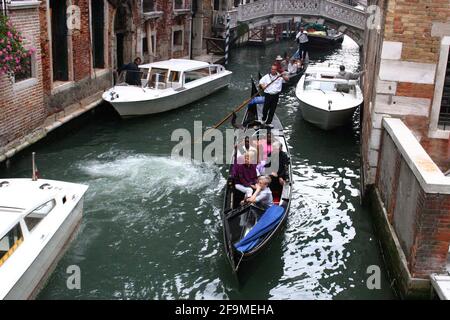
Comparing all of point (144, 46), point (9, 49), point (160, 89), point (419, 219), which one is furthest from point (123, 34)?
point (419, 219)

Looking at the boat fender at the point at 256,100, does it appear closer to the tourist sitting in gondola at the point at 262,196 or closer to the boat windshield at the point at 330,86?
the boat windshield at the point at 330,86

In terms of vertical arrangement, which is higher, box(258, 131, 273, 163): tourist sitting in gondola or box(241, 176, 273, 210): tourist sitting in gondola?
box(258, 131, 273, 163): tourist sitting in gondola

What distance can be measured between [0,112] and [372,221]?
6.11 metres

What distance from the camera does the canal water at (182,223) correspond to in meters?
6.70

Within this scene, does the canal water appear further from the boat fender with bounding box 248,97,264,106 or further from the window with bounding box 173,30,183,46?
the window with bounding box 173,30,183,46

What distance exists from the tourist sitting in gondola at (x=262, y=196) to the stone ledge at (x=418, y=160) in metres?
1.71

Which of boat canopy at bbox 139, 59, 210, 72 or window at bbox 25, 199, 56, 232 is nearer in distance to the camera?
window at bbox 25, 199, 56, 232

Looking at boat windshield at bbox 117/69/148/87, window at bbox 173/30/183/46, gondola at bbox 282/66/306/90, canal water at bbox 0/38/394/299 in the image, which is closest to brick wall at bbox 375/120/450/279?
canal water at bbox 0/38/394/299

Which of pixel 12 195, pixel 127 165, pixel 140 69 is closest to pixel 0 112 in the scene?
pixel 127 165

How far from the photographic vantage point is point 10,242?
576 cm

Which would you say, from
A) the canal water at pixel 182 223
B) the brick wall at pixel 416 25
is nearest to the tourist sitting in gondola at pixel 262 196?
the canal water at pixel 182 223

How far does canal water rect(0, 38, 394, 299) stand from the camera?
670 centimetres

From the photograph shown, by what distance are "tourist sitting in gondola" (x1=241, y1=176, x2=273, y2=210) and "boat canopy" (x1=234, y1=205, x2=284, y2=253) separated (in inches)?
10.0
